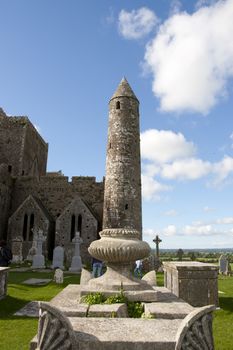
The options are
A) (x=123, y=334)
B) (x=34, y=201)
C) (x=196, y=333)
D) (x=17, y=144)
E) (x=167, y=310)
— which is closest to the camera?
(x=196, y=333)

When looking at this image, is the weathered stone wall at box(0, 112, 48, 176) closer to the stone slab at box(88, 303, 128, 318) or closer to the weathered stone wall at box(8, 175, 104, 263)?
the weathered stone wall at box(8, 175, 104, 263)

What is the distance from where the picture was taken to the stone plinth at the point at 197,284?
27.5 feet

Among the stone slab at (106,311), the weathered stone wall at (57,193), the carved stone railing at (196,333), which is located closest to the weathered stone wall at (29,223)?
the weathered stone wall at (57,193)

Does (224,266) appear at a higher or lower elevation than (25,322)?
higher

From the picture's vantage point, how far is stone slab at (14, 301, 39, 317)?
750 centimetres

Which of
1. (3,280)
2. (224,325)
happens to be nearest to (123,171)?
(3,280)

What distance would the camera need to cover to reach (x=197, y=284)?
8453 mm

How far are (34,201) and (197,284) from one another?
2449 centimetres

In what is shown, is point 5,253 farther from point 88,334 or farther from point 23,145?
point 23,145

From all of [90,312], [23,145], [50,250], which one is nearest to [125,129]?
[50,250]

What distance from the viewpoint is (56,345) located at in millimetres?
3225

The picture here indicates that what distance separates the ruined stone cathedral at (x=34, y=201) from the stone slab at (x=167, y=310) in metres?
22.3

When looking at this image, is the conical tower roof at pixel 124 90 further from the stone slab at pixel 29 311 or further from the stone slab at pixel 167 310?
the stone slab at pixel 167 310

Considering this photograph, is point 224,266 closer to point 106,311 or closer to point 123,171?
point 123,171
